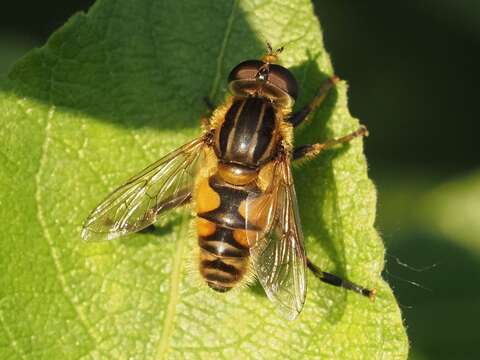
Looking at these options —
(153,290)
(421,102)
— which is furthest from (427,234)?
(153,290)

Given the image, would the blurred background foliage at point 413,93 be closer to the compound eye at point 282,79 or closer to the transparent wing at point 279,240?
the transparent wing at point 279,240

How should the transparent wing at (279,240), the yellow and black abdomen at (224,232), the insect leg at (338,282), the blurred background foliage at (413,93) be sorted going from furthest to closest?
1. the blurred background foliage at (413,93)
2. the yellow and black abdomen at (224,232)
3. the transparent wing at (279,240)
4. the insect leg at (338,282)

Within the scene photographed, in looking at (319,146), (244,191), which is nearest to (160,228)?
(244,191)

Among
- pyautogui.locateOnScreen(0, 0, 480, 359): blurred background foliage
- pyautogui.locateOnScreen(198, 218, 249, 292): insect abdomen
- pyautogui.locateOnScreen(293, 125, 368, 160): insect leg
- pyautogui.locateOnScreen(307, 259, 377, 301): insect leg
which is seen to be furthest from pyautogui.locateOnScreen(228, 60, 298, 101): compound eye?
pyautogui.locateOnScreen(0, 0, 480, 359): blurred background foliage

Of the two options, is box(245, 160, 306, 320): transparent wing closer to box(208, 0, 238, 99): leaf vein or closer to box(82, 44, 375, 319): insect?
box(82, 44, 375, 319): insect

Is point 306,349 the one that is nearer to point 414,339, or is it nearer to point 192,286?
point 192,286

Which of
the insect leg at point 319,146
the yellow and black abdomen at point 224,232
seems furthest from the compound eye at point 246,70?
the yellow and black abdomen at point 224,232

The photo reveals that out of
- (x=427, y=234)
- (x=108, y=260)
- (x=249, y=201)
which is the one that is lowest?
(x=108, y=260)
